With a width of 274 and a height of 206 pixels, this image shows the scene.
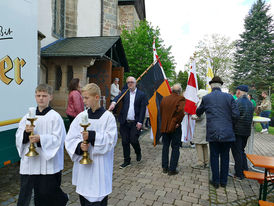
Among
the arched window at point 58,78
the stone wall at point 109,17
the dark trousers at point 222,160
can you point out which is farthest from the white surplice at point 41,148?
the stone wall at point 109,17

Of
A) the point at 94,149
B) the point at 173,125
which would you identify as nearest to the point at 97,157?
the point at 94,149

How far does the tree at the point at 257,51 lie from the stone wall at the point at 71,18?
24.2m

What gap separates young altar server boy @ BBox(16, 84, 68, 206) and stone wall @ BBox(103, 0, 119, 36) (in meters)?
10.8

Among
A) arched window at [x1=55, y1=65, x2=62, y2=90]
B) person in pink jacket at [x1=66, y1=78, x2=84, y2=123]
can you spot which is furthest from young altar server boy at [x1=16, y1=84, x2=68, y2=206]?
arched window at [x1=55, y1=65, x2=62, y2=90]

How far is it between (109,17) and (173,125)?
10049 millimetres

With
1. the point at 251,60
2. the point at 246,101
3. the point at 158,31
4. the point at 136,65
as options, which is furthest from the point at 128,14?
the point at 246,101

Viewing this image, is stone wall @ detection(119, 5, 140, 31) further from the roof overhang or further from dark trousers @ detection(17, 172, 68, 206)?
dark trousers @ detection(17, 172, 68, 206)

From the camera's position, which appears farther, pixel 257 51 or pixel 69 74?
pixel 257 51

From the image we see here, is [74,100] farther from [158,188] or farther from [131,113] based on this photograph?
[158,188]

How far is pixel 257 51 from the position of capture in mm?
28594

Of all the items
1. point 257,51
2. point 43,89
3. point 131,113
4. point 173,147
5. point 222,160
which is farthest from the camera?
point 257,51

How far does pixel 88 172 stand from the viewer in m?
2.27

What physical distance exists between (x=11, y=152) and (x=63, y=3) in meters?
8.85

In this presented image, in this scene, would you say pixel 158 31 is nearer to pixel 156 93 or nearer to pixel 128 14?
pixel 128 14
